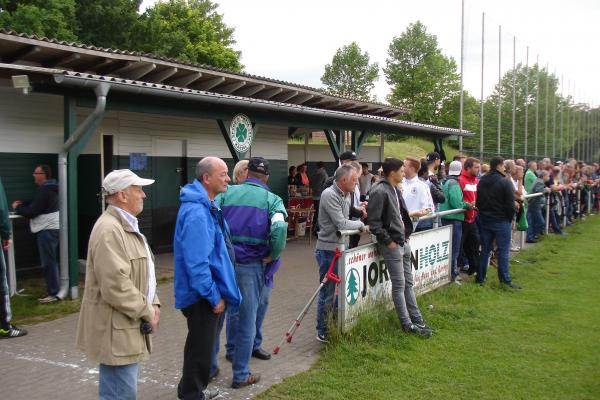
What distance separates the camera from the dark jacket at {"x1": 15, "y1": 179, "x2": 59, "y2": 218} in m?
7.43

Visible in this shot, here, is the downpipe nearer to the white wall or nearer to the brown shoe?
the white wall

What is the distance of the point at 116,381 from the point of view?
3225 millimetres

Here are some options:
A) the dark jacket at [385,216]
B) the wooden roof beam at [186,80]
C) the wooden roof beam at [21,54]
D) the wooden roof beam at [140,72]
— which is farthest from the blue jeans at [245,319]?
the wooden roof beam at [186,80]

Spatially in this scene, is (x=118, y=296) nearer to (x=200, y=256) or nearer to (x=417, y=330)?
(x=200, y=256)

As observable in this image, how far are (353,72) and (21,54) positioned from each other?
2007 inches

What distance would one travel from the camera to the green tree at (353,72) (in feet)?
188

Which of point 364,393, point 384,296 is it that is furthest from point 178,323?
point 364,393

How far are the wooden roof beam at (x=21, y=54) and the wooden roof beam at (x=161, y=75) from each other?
94.1 inches

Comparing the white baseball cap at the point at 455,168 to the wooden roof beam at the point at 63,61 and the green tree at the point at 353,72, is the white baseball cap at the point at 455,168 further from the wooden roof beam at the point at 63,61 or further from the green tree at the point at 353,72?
the green tree at the point at 353,72

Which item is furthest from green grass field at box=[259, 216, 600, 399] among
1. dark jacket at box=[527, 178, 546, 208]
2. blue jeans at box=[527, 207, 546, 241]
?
blue jeans at box=[527, 207, 546, 241]

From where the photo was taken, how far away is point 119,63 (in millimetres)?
9766

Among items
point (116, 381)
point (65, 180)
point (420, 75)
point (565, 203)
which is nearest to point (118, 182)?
point (116, 381)

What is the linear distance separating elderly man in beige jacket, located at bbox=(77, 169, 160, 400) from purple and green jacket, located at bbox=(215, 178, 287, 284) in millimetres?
1354

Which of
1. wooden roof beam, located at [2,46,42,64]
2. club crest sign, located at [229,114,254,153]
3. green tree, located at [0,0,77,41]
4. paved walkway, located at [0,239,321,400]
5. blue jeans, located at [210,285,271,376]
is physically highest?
green tree, located at [0,0,77,41]
